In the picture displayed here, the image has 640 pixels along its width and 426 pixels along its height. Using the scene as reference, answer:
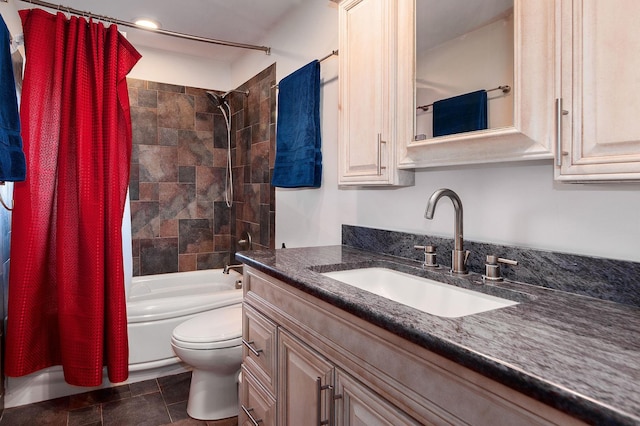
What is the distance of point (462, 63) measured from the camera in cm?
127

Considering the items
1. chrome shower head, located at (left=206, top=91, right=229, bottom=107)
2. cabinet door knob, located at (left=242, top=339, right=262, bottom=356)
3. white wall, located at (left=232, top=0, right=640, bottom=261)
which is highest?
chrome shower head, located at (left=206, top=91, right=229, bottom=107)

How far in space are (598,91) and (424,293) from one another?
0.74 m

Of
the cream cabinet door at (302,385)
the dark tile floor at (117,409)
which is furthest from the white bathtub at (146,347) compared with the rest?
the cream cabinet door at (302,385)

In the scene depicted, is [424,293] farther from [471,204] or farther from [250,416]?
[250,416]

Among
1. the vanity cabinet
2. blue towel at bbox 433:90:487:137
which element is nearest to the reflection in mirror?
blue towel at bbox 433:90:487:137

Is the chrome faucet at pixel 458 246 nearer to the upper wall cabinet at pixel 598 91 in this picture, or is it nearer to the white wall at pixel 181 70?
the upper wall cabinet at pixel 598 91

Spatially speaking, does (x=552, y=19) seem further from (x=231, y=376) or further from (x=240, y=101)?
(x=240, y=101)

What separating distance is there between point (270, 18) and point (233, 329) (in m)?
2.07

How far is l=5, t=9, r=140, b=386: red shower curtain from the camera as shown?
2.04 meters

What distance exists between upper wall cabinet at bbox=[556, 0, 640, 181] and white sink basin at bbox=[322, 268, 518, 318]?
400mm

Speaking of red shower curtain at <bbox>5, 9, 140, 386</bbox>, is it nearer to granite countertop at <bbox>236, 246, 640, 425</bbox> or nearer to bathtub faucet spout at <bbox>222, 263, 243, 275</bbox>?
bathtub faucet spout at <bbox>222, 263, 243, 275</bbox>

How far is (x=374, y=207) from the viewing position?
182cm

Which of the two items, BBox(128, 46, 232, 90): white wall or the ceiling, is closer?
the ceiling

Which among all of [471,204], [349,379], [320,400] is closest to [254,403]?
[320,400]
